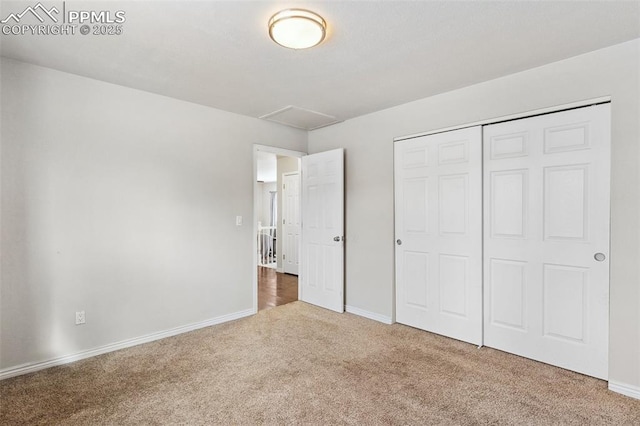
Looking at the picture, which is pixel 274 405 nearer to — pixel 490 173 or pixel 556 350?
pixel 556 350

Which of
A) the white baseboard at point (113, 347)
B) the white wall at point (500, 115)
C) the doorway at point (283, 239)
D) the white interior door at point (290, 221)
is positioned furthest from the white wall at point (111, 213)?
the white interior door at point (290, 221)

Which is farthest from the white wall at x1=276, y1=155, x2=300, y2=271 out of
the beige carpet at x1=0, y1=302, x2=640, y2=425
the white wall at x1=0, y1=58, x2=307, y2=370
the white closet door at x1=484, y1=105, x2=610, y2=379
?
the white closet door at x1=484, y1=105, x2=610, y2=379

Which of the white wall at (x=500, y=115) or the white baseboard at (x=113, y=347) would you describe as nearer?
the white wall at (x=500, y=115)

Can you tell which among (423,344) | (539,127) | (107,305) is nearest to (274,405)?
(423,344)

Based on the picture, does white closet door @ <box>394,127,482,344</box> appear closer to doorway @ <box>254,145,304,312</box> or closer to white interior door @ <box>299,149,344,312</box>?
white interior door @ <box>299,149,344,312</box>

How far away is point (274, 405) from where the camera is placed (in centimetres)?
212

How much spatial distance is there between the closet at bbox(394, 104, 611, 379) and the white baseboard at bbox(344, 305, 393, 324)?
23cm

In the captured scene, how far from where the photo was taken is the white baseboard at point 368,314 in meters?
3.72

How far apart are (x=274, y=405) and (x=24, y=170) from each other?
8.57ft

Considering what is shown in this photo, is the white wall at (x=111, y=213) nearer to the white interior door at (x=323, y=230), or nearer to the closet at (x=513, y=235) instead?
the white interior door at (x=323, y=230)

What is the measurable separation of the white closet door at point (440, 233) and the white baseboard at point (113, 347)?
2018mm

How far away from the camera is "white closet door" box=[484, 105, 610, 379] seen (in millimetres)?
2416

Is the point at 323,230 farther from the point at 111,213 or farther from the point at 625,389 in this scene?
the point at 625,389

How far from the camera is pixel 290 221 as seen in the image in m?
6.70
